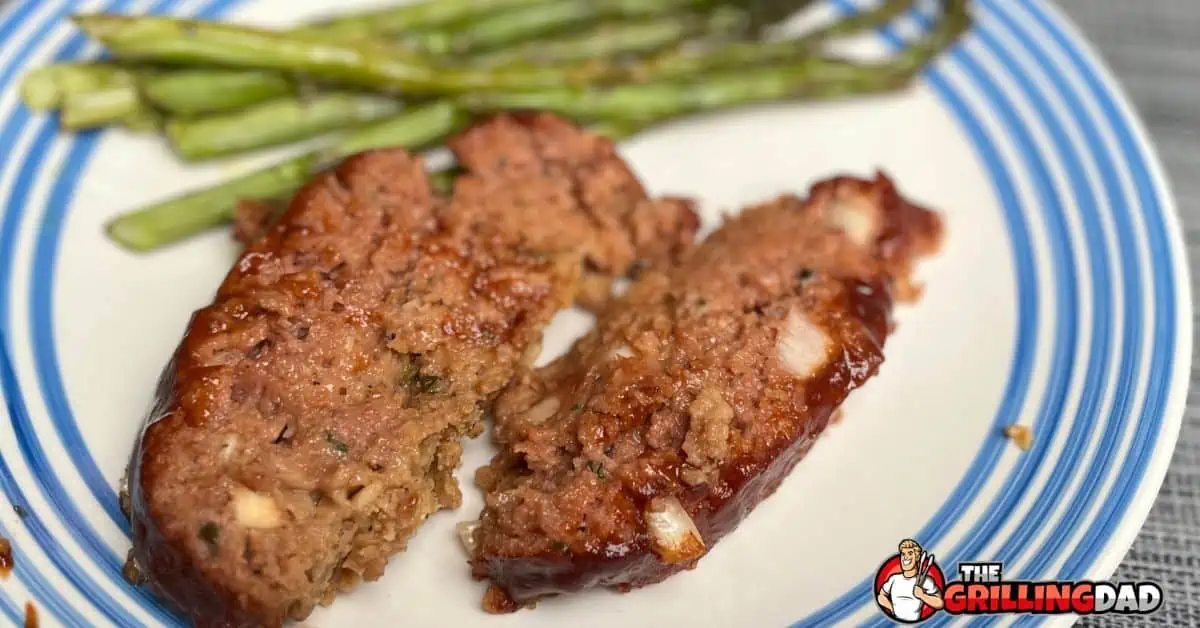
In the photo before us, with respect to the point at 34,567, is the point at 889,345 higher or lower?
higher

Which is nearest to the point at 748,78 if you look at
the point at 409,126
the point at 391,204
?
the point at 409,126

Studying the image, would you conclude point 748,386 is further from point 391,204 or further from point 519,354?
point 391,204

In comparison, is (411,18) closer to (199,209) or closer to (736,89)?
(199,209)

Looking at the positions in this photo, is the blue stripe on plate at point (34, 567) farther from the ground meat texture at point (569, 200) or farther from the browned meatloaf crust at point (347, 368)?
the ground meat texture at point (569, 200)

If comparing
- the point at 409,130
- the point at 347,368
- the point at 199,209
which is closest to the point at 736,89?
the point at 409,130

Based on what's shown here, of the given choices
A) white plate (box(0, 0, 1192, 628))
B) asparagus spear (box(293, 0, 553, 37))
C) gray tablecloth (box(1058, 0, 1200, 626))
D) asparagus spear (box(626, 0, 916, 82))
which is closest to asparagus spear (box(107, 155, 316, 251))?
white plate (box(0, 0, 1192, 628))

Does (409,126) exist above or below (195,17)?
below
